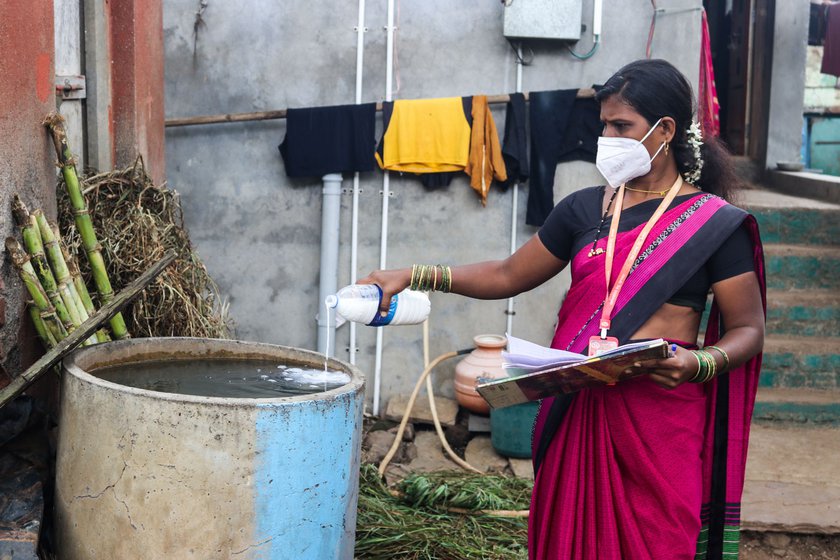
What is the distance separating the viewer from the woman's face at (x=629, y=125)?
2535mm

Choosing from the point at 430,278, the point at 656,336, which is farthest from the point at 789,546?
the point at 430,278

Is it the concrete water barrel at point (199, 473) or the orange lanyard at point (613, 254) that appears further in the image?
the concrete water barrel at point (199, 473)

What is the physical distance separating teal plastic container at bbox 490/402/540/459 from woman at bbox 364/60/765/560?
9.57 feet

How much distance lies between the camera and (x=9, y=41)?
3211 mm

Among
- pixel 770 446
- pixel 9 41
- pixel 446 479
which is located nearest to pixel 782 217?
pixel 770 446

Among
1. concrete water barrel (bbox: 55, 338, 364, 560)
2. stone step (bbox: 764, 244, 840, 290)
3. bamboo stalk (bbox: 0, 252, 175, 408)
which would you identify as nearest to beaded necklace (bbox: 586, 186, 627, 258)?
concrete water barrel (bbox: 55, 338, 364, 560)

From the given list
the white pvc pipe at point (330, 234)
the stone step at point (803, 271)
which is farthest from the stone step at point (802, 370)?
the white pvc pipe at point (330, 234)

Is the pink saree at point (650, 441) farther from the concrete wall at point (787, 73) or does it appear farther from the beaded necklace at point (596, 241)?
the concrete wall at point (787, 73)

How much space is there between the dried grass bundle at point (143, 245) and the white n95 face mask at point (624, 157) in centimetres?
224

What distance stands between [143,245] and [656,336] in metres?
2.54

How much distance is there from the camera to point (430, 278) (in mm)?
2908

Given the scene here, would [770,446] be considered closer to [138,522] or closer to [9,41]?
[138,522]

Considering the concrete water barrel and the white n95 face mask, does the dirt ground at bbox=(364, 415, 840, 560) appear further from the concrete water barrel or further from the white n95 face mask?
the white n95 face mask

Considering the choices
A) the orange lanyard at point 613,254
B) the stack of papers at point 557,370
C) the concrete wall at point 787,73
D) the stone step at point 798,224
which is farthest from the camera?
the concrete wall at point 787,73
